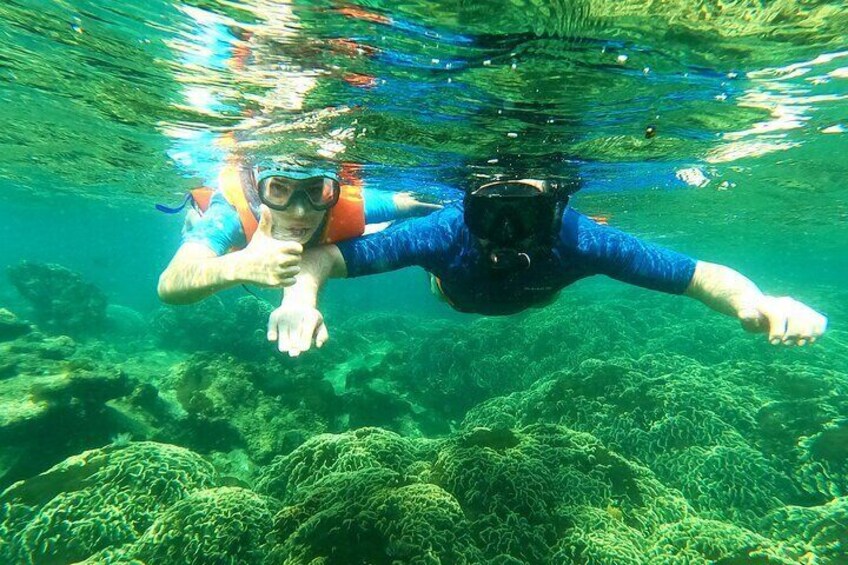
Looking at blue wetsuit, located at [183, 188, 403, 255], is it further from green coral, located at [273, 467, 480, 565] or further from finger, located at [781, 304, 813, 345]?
finger, located at [781, 304, 813, 345]

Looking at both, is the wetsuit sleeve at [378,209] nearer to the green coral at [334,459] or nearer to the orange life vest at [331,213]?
the orange life vest at [331,213]

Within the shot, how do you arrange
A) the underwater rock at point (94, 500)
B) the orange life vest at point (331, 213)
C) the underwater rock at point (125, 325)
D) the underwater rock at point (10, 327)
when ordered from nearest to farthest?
the underwater rock at point (94, 500) < the orange life vest at point (331, 213) < the underwater rock at point (10, 327) < the underwater rock at point (125, 325)

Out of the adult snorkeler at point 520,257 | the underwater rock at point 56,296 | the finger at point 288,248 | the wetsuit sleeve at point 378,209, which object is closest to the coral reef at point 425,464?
the adult snorkeler at point 520,257

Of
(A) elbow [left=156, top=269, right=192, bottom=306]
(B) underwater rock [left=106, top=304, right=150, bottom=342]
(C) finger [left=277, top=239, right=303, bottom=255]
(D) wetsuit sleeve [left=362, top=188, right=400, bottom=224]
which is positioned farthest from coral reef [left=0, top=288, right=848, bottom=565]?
(B) underwater rock [left=106, top=304, right=150, bottom=342]

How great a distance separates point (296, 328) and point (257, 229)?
40.0 inches

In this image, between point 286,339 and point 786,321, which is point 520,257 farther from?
point 286,339

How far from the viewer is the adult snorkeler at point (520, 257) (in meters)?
4.10

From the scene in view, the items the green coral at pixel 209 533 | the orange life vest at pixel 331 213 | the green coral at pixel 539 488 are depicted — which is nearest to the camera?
the green coral at pixel 209 533

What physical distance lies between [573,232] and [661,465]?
6.50m

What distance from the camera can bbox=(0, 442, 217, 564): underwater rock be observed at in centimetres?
542

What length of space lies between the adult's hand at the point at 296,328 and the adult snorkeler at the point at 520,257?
0.18 m

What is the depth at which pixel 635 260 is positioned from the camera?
4.37 meters

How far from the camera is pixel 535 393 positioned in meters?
11.3

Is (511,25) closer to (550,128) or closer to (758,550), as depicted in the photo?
(550,128)
